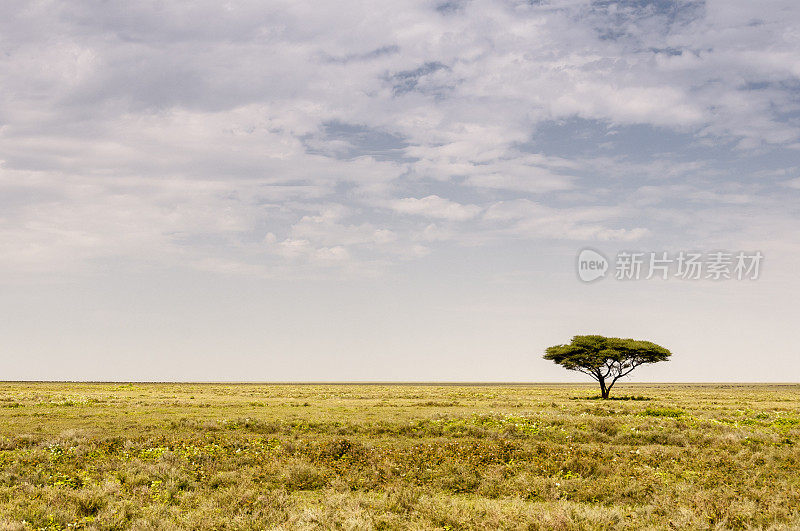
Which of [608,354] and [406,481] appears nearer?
[406,481]

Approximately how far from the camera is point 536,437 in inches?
1074

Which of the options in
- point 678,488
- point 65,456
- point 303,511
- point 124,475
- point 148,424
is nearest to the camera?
point 303,511

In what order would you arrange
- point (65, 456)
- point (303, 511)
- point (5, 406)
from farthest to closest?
point (5, 406), point (65, 456), point (303, 511)

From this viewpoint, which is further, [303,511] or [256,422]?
[256,422]

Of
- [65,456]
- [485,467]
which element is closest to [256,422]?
[65,456]

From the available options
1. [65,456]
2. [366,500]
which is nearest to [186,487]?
[366,500]

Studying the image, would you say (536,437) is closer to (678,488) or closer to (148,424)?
(678,488)

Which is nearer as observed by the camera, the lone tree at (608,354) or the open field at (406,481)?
the open field at (406,481)

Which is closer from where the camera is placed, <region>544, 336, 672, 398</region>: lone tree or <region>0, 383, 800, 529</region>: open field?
<region>0, 383, 800, 529</region>: open field

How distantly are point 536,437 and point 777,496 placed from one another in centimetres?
1303

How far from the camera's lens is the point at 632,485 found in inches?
643

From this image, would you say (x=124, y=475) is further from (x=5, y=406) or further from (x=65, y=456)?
(x=5, y=406)

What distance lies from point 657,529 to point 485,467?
6753mm

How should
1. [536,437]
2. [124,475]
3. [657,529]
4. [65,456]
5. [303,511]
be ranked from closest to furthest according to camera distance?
[657,529] → [303,511] → [124,475] → [65,456] → [536,437]
